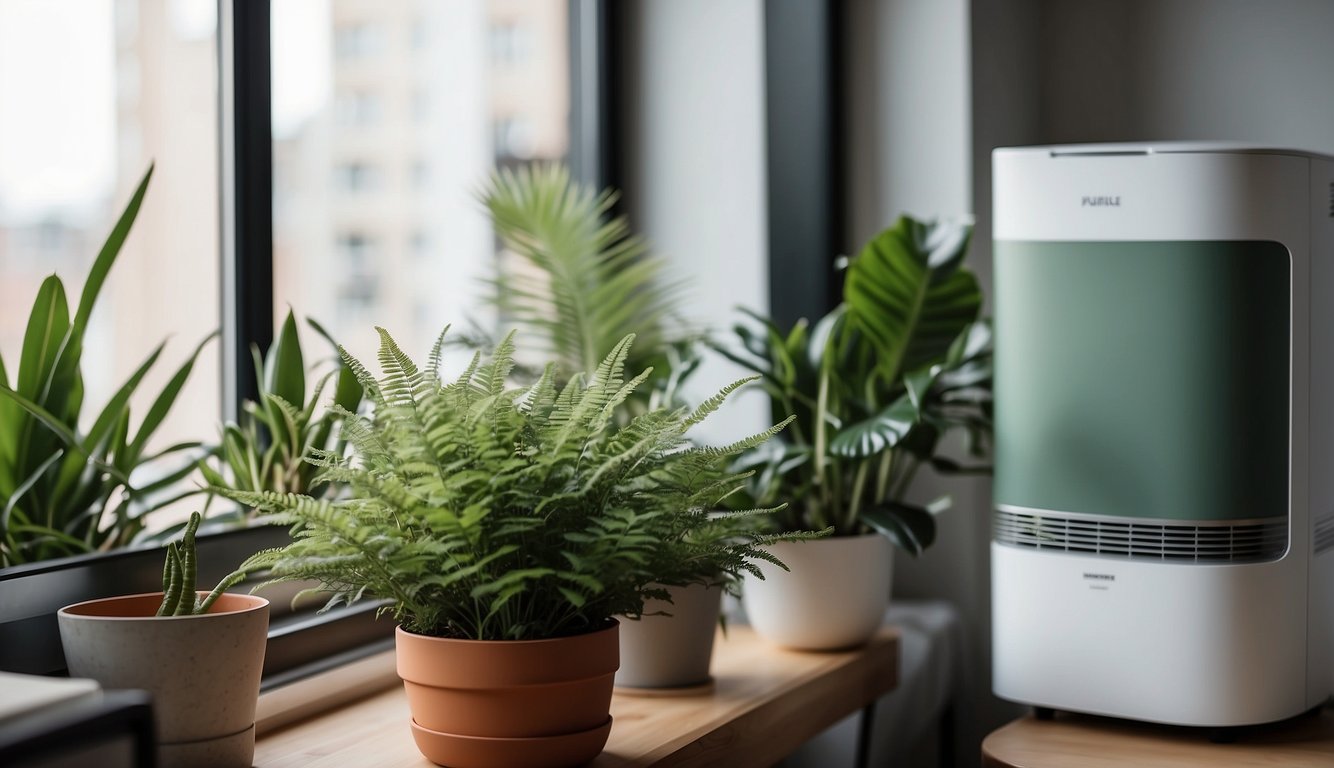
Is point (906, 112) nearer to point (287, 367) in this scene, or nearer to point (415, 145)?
point (415, 145)

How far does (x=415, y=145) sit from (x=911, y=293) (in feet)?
4.41

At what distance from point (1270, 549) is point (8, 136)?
173 centimetres

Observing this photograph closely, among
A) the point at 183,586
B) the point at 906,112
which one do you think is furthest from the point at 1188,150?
the point at 183,586

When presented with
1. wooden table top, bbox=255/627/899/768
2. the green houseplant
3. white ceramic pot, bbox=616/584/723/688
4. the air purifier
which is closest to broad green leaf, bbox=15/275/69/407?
wooden table top, bbox=255/627/899/768

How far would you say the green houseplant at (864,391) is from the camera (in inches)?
70.5

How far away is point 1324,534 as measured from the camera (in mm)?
1672

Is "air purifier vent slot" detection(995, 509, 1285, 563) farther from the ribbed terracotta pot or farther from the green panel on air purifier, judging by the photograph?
the ribbed terracotta pot

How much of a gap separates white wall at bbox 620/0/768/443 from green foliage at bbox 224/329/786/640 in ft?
3.43

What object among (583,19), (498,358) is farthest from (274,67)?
(583,19)

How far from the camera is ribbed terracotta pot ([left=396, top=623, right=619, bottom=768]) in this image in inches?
46.3

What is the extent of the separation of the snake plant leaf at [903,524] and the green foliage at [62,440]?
94 cm

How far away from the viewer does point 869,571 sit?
1811mm

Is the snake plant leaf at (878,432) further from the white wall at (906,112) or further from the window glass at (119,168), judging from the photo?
the window glass at (119,168)

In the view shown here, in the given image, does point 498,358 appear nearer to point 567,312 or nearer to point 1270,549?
point 567,312
